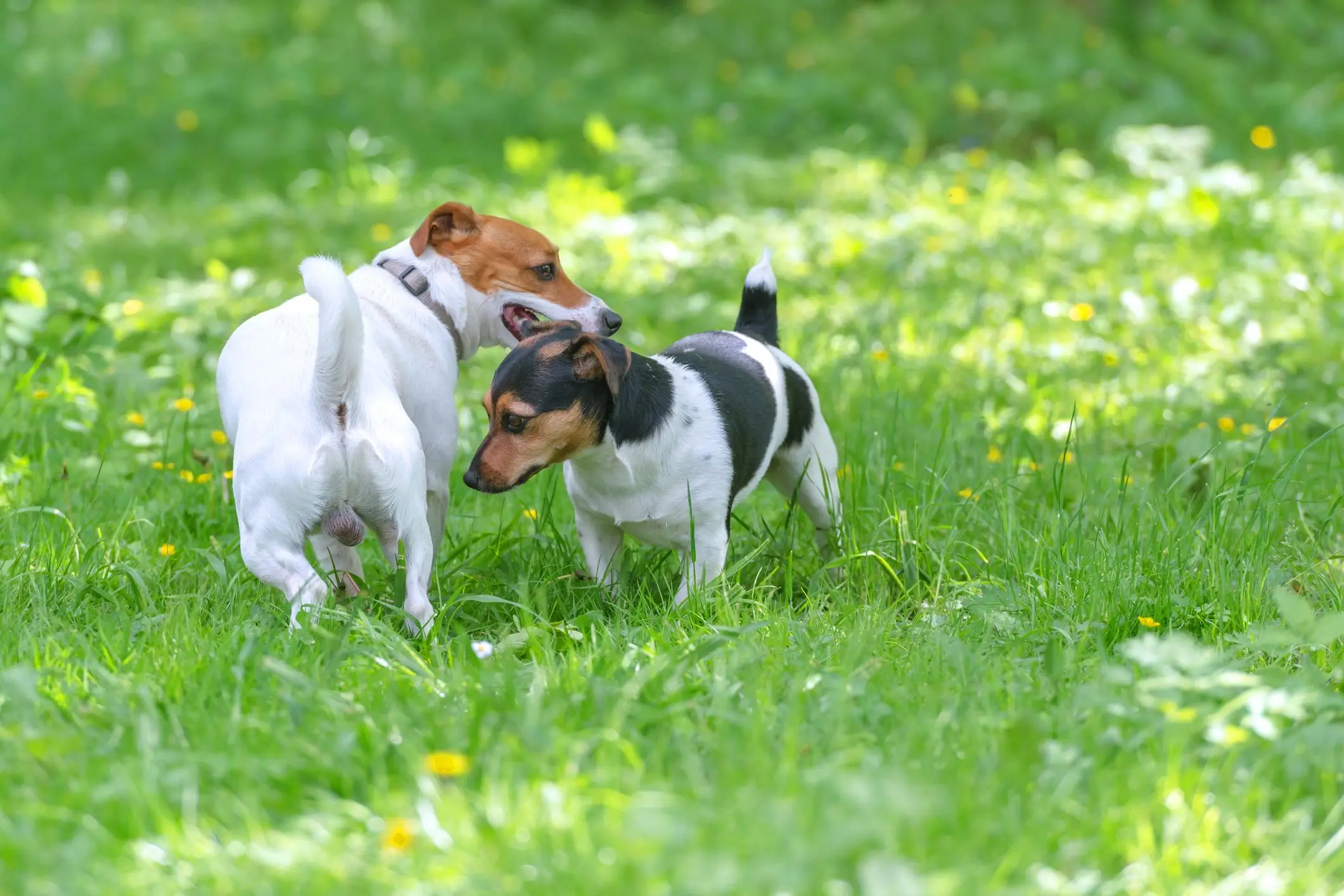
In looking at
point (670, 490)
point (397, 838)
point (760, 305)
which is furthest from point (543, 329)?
point (397, 838)

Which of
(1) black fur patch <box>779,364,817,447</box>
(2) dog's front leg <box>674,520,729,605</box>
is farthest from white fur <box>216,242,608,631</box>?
(1) black fur patch <box>779,364,817,447</box>

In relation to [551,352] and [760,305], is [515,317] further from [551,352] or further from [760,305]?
[760,305]

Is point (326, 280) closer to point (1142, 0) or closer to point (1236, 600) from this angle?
point (1236, 600)

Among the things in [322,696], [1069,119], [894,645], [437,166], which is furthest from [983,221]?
[322,696]

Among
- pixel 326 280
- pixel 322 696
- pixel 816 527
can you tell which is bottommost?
pixel 816 527

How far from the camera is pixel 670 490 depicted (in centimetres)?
383

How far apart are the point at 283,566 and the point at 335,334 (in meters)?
0.56

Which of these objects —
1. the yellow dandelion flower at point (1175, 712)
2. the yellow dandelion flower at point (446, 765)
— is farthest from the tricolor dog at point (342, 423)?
the yellow dandelion flower at point (1175, 712)

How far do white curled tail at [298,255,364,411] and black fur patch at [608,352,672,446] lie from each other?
28.7 inches

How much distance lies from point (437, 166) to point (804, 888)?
846cm

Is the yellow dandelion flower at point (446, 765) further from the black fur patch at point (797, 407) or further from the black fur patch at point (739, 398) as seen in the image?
the black fur patch at point (797, 407)

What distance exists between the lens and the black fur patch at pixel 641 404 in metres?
3.71

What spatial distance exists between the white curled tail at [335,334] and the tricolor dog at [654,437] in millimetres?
441

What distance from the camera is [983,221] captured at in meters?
8.20
